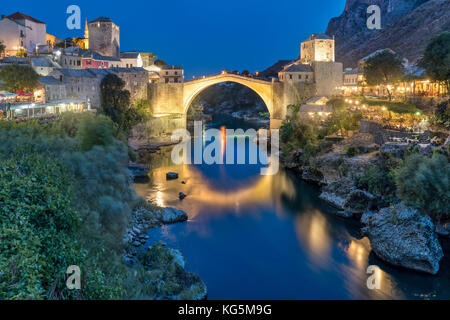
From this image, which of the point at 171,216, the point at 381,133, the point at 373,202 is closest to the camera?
the point at 171,216

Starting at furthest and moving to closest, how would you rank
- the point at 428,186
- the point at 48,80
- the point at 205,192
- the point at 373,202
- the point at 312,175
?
the point at 48,80, the point at 312,175, the point at 205,192, the point at 373,202, the point at 428,186

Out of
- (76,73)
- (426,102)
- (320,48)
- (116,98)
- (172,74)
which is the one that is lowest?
(426,102)

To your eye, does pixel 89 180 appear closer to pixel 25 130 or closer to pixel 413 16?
pixel 25 130

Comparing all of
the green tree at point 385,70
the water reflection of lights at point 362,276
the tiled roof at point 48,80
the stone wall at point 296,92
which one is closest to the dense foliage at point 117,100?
the tiled roof at point 48,80

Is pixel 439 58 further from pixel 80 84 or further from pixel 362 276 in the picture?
pixel 80 84

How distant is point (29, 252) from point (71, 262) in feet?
2.33

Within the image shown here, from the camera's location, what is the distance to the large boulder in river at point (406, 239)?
27.4ft

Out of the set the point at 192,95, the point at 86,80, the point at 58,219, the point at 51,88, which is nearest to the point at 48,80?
the point at 51,88

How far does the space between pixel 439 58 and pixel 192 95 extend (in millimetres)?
16083

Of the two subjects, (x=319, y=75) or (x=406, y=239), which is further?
(x=319, y=75)

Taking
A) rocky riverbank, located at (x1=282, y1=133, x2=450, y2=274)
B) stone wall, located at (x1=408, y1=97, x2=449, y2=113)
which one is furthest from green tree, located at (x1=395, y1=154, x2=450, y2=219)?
stone wall, located at (x1=408, y1=97, x2=449, y2=113)

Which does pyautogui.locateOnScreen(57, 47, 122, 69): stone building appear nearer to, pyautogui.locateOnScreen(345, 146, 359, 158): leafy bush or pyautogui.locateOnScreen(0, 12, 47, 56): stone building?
pyautogui.locateOnScreen(0, 12, 47, 56): stone building

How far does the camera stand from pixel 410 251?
8477mm

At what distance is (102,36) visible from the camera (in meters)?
29.5
